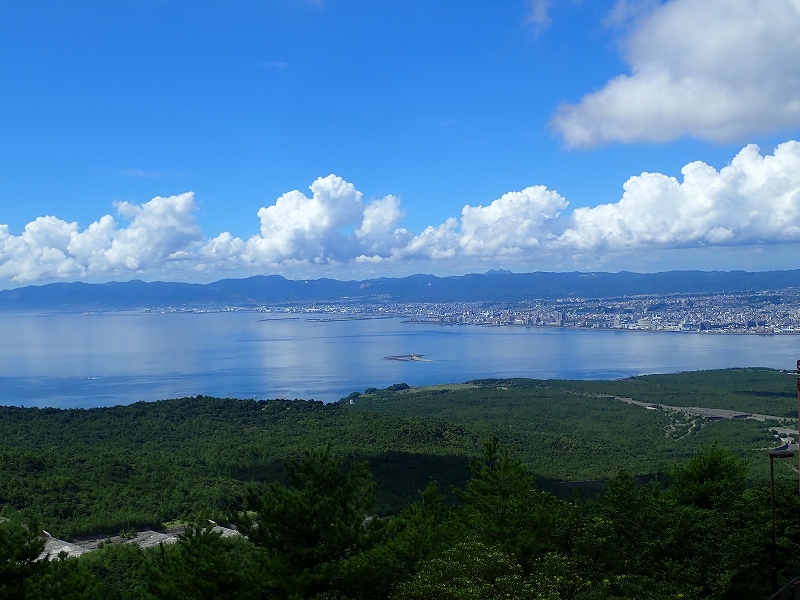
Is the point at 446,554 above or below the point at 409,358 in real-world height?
above

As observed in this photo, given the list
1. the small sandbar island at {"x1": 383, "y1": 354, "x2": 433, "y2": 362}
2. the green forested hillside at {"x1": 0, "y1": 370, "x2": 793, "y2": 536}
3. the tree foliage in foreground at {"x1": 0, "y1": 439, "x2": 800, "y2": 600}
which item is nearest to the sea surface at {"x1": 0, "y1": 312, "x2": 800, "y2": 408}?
the small sandbar island at {"x1": 383, "y1": 354, "x2": 433, "y2": 362}

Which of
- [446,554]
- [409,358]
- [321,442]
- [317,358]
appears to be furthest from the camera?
[317,358]

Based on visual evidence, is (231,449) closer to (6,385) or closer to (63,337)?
(6,385)

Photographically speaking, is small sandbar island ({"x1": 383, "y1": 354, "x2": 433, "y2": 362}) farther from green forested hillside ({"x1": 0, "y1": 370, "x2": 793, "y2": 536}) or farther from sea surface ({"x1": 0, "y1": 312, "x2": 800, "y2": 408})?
green forested hillside ({"x1": 0, "y1": 370, "x2": 793, "y2": 536})

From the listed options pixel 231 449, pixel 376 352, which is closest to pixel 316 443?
pixel 231 449

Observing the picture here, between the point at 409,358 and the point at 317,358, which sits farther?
the point at 317,358

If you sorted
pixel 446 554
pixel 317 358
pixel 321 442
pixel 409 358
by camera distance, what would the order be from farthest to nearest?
pixel 317 358 → pixel 409 358 → pixel 321 442 → pixel 446 554

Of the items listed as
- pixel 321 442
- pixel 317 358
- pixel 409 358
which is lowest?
pixel 409 358

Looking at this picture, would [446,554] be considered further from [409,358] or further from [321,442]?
[409,358]

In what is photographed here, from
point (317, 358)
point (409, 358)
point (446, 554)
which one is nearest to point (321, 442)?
point (446, 554)
